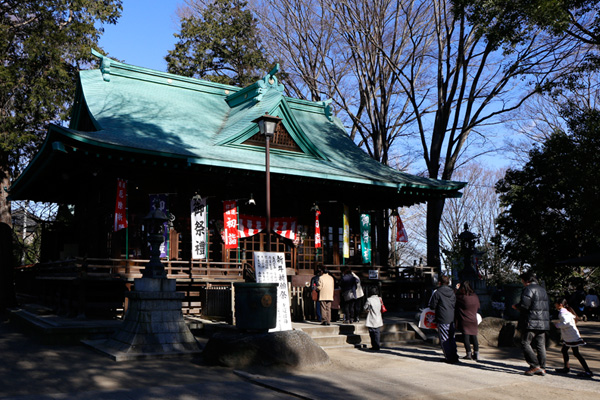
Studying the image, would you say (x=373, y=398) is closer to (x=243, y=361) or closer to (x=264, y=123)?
(x=243, y=361)

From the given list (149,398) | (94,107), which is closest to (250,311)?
(149,398)

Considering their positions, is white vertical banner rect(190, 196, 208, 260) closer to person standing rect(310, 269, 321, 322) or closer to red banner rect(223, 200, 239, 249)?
red banner rect(223, 200, 239, 249)

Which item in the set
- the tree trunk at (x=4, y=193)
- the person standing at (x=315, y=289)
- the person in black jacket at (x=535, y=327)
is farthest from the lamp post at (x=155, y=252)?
the tree trunk at (x=4, y=193)

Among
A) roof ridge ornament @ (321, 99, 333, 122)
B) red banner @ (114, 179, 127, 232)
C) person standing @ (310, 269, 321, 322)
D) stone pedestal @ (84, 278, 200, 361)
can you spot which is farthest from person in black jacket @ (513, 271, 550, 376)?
roof ridge ornament @ (321, 99, 333, 122)

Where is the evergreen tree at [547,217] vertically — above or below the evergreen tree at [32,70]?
below

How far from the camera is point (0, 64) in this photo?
20.5 metres

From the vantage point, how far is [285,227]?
18750 millimetres

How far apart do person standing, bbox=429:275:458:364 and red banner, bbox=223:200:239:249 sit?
309 inches

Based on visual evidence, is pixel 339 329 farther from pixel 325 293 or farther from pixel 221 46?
pixel 221 46

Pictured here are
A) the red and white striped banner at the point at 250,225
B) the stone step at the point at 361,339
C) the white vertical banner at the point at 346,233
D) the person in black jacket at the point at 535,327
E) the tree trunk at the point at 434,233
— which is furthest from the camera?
the tree trunk at the point at 434,233

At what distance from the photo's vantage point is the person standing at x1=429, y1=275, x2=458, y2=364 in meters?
10.6

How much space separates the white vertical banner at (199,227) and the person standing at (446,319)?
7.98m

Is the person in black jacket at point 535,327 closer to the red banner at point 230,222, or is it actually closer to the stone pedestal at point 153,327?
the stone pedestal at point 153,327

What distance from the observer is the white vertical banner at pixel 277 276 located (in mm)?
12281
